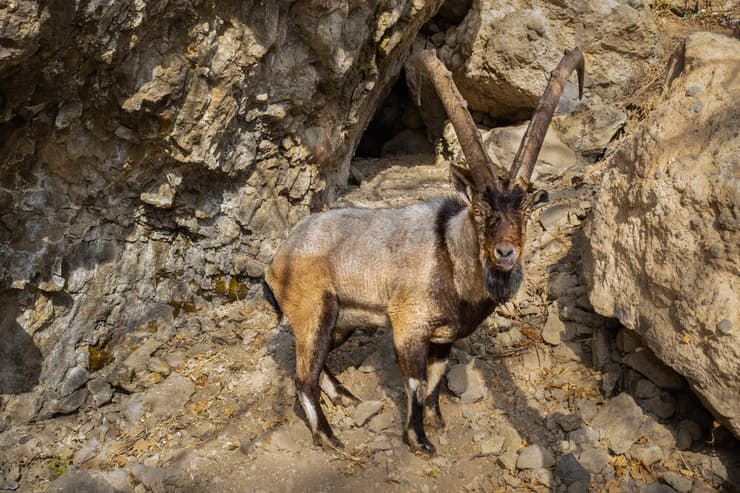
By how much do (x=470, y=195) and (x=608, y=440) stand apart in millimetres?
2260

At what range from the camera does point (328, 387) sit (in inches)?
220

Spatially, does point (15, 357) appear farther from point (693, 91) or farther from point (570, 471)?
point (693, 91)

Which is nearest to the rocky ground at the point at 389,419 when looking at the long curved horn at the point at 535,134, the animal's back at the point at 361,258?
the animal's back at the point at 361,258

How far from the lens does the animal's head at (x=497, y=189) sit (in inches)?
160

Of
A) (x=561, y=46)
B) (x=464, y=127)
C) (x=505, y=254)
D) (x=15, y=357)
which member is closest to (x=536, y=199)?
(x=505, y=254)

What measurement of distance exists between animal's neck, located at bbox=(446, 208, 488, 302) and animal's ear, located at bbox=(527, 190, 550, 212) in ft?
1.56

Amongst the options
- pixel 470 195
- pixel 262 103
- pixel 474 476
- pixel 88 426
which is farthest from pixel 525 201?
pixel 88 426

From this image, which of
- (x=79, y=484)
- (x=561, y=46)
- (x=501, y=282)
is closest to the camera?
(x=501, y=282)

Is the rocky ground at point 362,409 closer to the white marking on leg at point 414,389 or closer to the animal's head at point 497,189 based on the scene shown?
the white marking on leg at point 414,389

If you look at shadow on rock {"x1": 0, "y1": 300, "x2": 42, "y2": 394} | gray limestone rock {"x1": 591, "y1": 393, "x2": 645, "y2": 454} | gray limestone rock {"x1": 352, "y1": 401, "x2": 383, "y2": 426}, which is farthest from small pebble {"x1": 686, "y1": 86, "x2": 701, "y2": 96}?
shadow on rock {"x1": 0, "y1": 300, "x2": 42, "y2": 394}

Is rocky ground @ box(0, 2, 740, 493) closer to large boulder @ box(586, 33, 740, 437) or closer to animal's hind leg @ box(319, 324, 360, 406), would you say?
animal's hind leg @ box(319, 324, 360, 406)

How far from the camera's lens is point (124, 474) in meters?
4.71

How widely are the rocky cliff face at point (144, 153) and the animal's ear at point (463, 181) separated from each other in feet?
8.72

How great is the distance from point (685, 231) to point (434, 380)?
2.30 m
